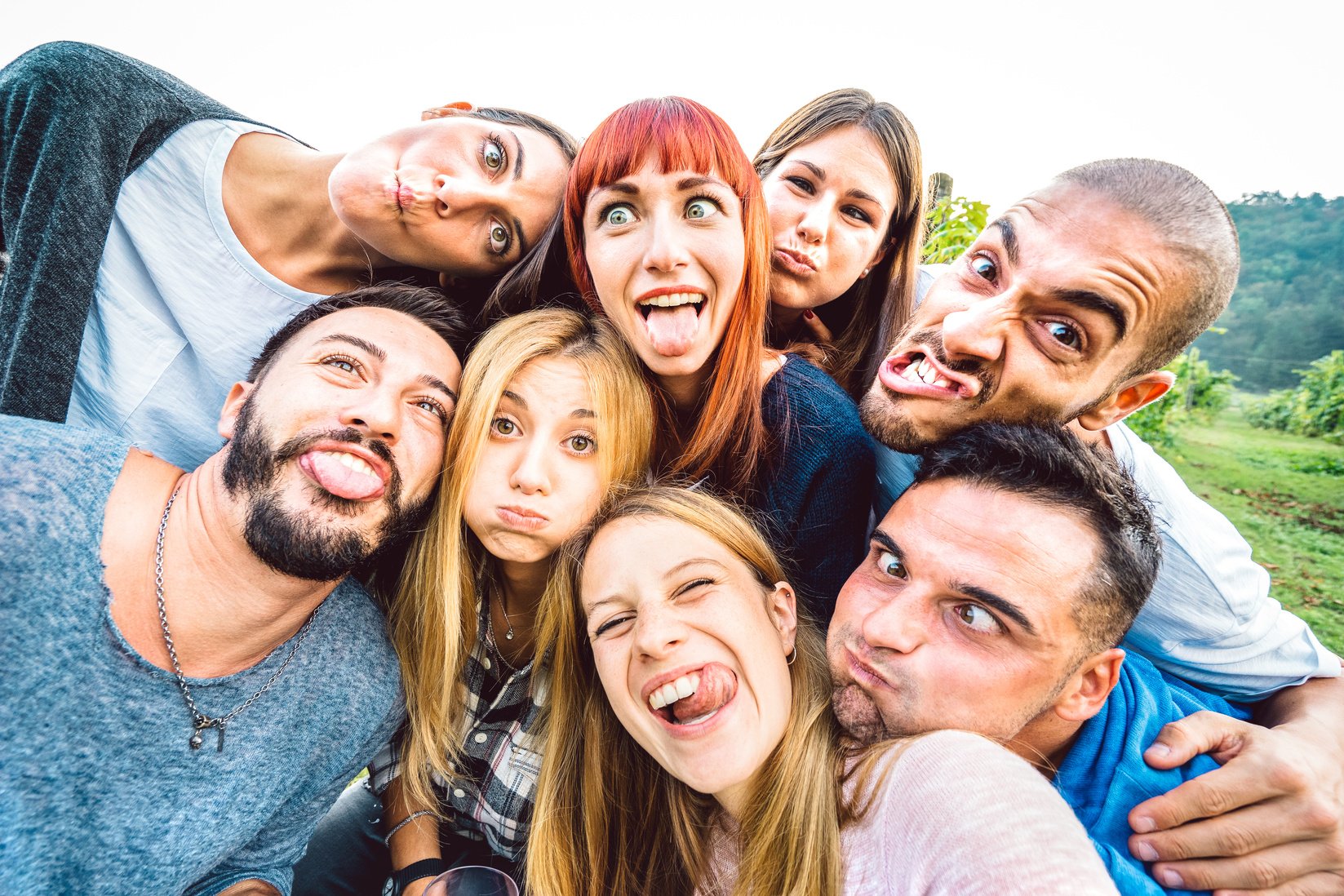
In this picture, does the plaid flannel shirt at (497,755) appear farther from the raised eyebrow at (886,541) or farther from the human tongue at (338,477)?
the raised eyebrow at (886,541)

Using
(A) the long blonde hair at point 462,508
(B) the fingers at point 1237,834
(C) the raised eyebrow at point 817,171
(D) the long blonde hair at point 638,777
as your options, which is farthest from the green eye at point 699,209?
(B) the fingers at point 1237,834

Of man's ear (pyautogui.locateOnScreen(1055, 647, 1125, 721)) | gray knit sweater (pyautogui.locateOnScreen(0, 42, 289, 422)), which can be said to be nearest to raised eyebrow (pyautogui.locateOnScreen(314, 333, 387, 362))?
gray knit sweater (pyautogui.locateOnScreen(0, 42, 289, 422))

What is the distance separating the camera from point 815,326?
3.56 metres

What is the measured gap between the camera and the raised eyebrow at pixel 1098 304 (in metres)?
2.14

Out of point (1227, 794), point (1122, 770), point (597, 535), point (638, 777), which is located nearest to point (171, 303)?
point (597, 535)

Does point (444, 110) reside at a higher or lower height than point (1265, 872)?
higher

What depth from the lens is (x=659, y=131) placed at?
2398 millimetres

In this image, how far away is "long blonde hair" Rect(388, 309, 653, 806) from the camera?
244cm

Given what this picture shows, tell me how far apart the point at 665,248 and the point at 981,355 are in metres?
1.16

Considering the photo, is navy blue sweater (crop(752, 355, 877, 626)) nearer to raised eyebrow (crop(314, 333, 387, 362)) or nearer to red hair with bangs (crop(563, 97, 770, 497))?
red hair with bangs (crop(563, 97, 770, 497))

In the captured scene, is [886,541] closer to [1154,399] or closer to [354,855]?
[1154,399]

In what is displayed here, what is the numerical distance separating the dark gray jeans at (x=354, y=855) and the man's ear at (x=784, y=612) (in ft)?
4.93

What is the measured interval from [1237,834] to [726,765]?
152 cm

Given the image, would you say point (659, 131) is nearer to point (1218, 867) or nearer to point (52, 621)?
Answer: point (52, 621)
